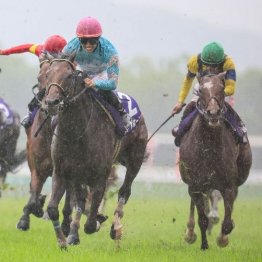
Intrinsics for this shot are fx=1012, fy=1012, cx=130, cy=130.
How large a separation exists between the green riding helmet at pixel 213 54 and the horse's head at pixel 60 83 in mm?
2354

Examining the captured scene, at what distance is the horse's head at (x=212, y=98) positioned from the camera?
1130 cm

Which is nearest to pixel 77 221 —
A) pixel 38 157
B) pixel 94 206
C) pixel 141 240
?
pixel 94 206

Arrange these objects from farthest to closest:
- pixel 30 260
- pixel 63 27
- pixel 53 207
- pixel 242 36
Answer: pixel 63 27
pixel 242 36
pixel 53 207
pixel 30 260

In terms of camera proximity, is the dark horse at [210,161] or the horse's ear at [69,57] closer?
the horse's ear at [69,57]

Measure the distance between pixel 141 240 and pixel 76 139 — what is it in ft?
9.99

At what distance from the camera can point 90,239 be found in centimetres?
1357

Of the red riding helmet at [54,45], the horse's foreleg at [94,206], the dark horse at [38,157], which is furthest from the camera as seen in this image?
the red riding helmet at [54,45]

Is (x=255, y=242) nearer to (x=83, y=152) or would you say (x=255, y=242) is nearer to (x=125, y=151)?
(x=125, y=151)

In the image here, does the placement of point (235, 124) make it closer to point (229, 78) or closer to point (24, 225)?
point (229, 78)


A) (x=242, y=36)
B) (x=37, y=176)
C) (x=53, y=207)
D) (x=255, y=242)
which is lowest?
(x=242, y=36)

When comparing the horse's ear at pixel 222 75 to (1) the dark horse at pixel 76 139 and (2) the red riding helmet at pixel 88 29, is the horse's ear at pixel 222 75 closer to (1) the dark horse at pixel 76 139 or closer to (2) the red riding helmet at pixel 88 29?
(1) the dark horse at pixel 76 139

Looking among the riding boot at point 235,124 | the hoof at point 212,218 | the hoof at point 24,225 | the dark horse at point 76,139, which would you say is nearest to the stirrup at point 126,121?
the dark horse at point 76,139

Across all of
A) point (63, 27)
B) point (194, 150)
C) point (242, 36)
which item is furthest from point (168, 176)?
point (63, 27)

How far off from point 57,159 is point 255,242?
14.4 feet
